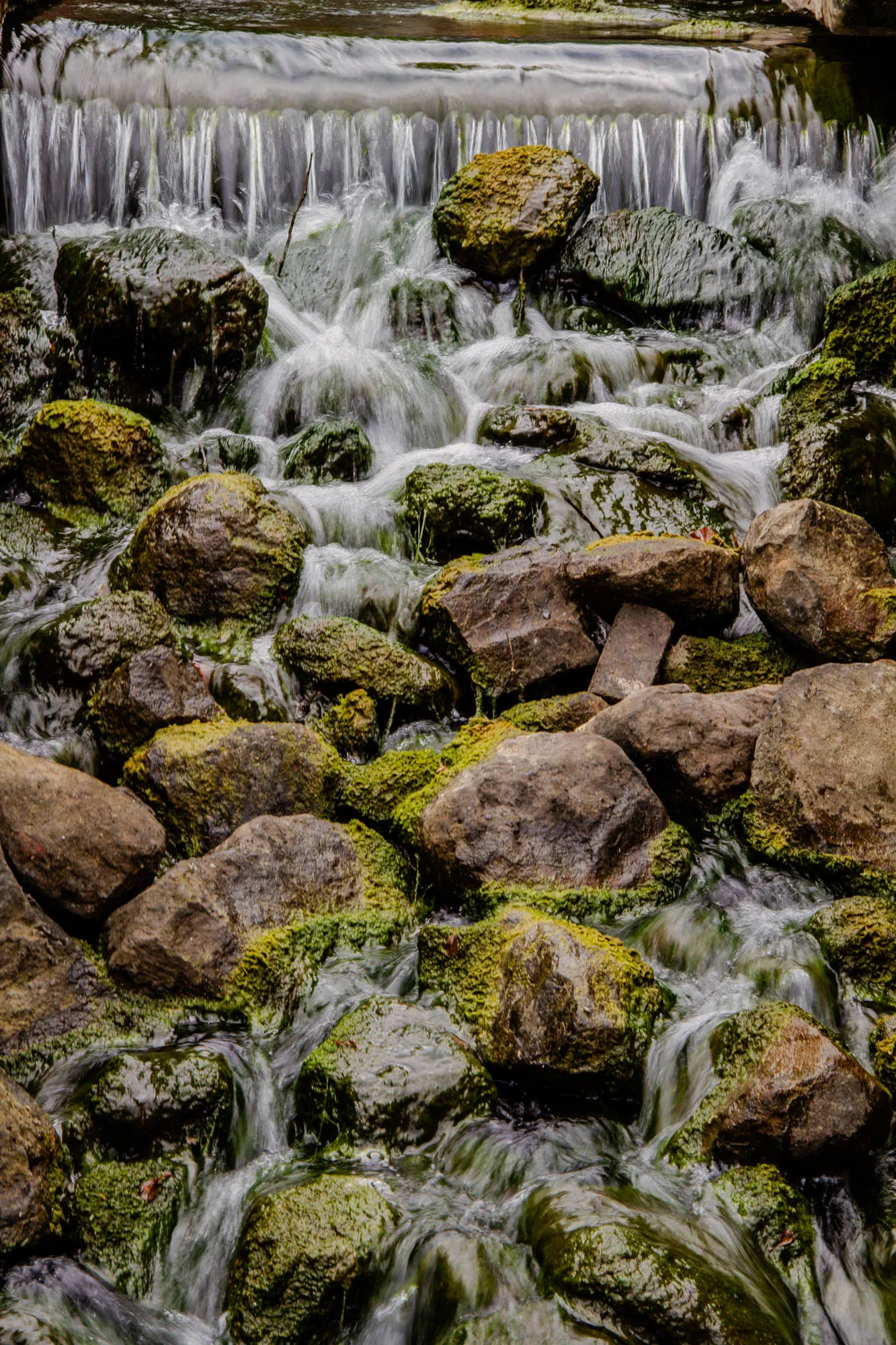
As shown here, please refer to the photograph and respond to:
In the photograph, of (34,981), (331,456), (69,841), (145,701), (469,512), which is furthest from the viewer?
(331,456)

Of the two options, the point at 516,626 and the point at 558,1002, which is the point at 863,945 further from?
the point at 516,626

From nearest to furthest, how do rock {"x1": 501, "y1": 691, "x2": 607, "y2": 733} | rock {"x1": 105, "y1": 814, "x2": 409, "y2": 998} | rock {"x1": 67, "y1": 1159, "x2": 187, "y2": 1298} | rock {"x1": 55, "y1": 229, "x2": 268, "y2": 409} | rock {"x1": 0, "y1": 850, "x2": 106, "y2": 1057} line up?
rock {"x1": 67, "y1": 1159, "x2": 187, "y2": 1298}
rock {"x1": 0, "y1": 850, "x2": 106, "y2": 1057}
rock {"x1": 105, "y1": 814, "x2": 409, "y2": 998}
rock {"x1": 501, "y1": 691, "x2": 607, "y2": 733}
rock {"x1": 55, "y1": 229, "x2": 268, "y2": 409}

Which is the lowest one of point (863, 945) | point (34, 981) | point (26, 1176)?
point (34, 981)

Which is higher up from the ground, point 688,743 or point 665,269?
point 665,269

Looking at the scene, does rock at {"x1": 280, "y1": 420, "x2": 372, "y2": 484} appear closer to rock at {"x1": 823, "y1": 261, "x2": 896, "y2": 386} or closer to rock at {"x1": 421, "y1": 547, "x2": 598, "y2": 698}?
rock at {"x1": 421, "y1": 547, "x2": 598, "y2": 698}

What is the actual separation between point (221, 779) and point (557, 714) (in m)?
1.50

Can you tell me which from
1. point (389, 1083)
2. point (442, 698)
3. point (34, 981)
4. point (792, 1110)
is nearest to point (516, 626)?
point (442, 698)

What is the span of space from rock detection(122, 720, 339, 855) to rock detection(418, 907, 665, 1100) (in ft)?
3.76

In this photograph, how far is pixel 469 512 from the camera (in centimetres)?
618

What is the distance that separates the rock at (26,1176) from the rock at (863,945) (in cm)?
247

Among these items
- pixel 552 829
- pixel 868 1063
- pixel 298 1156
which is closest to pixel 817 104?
pixel 552 829

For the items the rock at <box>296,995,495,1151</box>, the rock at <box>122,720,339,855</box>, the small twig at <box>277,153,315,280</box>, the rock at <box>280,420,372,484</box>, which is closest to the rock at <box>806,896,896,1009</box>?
the rock at <box>296,995,495,1151</box>

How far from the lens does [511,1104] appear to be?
138 inches

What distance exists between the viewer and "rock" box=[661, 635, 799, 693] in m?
5.36
